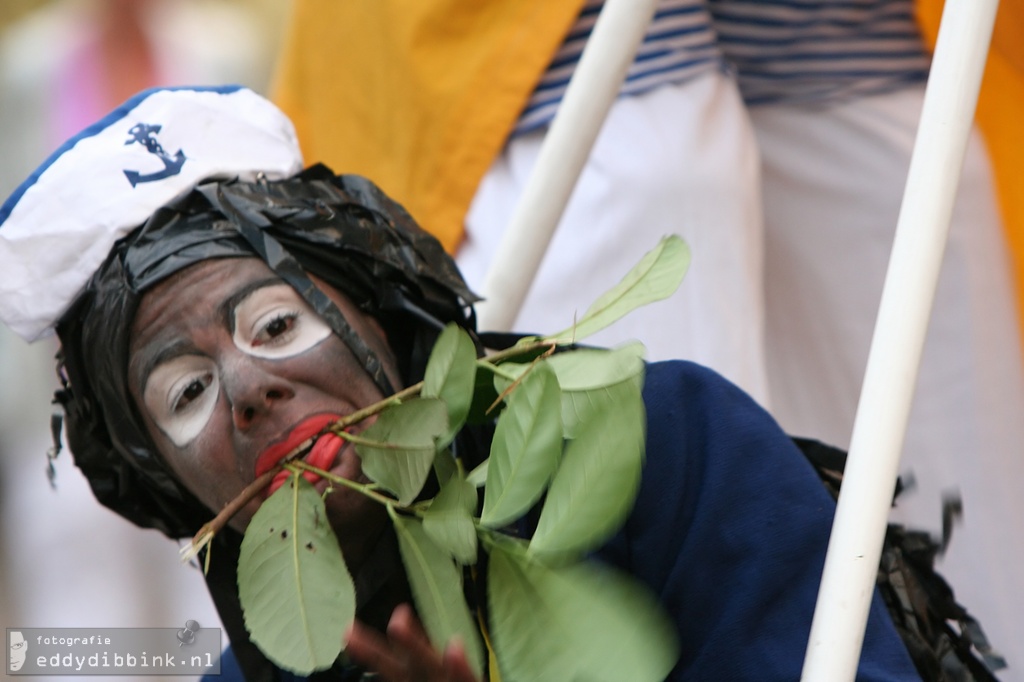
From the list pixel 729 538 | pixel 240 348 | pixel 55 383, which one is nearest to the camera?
pixel 729 538

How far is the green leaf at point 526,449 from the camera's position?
1.17 m

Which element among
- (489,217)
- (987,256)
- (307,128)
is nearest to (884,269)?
(987,256)

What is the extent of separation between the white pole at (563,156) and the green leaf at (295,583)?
440 millimetres

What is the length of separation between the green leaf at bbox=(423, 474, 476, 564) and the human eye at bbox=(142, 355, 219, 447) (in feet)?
1.17

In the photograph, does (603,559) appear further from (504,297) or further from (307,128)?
(307,128)

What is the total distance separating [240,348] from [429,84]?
0.71m

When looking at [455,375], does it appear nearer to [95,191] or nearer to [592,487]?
[592,487]

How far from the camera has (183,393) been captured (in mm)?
1562

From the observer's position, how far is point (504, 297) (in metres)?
1.72

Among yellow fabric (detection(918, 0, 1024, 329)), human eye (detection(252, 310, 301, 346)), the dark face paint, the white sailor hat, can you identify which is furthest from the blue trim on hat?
yellow fabric (detection(918, 0, 1024, 329))

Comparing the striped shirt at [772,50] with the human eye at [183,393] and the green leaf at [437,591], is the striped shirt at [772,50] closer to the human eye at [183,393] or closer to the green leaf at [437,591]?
the human eye at [183,393]

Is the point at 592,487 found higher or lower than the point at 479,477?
higher

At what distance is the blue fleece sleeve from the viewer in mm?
1390

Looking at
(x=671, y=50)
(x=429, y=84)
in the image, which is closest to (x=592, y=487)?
(x=671, y=50)
